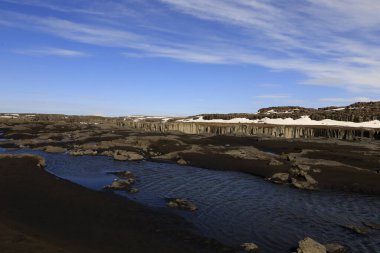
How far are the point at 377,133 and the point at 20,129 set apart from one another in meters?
72.3

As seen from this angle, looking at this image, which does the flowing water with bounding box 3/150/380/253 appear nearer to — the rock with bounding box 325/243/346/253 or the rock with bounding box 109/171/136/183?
the rock with bounding box 325/243/346/253

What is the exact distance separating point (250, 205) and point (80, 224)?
911cm

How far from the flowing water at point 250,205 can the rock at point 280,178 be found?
2.74 ft

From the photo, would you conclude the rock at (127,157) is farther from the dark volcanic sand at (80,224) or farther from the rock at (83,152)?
the dark volcanic sand at (80,224)

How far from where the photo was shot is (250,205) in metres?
20.9

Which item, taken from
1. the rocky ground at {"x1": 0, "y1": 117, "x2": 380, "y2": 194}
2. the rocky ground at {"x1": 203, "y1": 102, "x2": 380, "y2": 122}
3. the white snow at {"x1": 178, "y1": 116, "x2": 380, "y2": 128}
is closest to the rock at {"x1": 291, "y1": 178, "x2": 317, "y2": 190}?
the rocky ground at {"x1": 0, "y1": 117, "x2": 380, "y2": 194}

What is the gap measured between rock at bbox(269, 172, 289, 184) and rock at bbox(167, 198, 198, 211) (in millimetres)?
9367

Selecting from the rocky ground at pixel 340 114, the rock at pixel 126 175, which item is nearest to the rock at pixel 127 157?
the rock at pixel 126 175

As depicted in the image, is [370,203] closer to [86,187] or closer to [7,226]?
[86,187]

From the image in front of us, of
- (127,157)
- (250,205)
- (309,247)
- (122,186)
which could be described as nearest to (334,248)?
(309,247)

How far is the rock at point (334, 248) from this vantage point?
14.1 m

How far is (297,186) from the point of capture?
25641mm

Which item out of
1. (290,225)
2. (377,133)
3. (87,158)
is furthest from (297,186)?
(377,133)

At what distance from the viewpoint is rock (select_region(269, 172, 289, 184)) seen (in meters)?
27.4
